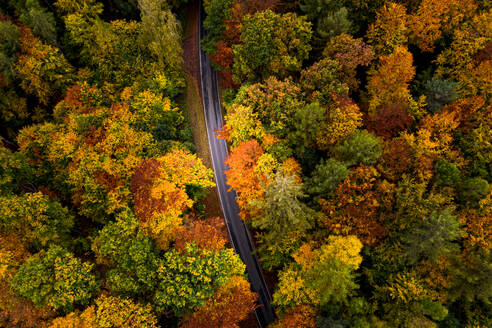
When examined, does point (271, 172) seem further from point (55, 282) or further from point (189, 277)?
point (55, 282)

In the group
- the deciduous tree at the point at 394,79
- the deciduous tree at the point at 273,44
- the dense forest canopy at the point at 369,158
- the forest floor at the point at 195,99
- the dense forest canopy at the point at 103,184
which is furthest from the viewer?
the forest floor at the point at 195,99

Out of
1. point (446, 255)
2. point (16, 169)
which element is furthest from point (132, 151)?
point (446, 255)

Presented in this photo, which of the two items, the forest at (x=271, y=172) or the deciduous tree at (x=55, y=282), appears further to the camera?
the forest at (x=271, y=172)

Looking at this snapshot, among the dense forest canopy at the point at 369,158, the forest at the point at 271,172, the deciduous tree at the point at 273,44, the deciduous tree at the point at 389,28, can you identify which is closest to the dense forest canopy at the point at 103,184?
the forest at the point at 271,172

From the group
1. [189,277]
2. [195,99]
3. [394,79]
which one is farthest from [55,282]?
[394,79]

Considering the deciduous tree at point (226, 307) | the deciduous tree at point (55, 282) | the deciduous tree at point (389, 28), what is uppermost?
the deciduous tree at point (389, 28)

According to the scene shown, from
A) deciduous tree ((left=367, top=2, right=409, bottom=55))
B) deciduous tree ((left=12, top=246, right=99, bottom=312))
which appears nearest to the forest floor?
deciduous tree ((left=12, top=246, right=99, bottom=312))

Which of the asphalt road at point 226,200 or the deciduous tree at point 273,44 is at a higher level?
the deciduous tree at point 273,44

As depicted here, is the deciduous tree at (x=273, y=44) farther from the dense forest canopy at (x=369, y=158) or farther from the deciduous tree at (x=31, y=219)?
the deciduous tree at (x=31, y=219)
